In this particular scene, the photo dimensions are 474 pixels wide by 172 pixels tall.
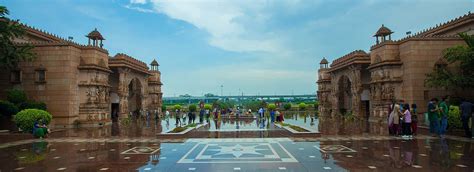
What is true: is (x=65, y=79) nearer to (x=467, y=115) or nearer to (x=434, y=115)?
(x=434, y=115)

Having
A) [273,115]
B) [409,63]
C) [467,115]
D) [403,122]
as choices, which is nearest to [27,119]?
[273,115]

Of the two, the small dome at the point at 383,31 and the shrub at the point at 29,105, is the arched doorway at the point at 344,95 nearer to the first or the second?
the small dome at the point at 383,31

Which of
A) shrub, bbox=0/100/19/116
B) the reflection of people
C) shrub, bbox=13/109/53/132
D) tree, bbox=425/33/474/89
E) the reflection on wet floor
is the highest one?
tree, bbox=425/33/474/89

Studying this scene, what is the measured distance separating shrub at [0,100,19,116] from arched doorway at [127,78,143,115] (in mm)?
17684

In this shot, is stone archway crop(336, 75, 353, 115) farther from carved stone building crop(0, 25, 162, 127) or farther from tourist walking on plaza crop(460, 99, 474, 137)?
carved stone building crop(0, 25, 162, 127)

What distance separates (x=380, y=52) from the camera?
2433 centimetres

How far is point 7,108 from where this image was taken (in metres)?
19.2

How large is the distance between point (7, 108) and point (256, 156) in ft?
55.4

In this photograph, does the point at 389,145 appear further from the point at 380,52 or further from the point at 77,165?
the point at 380,52

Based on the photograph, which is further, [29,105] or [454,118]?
[29,105]

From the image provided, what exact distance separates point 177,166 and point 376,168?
5102 mm

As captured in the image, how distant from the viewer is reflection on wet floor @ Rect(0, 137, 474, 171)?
27.8ft

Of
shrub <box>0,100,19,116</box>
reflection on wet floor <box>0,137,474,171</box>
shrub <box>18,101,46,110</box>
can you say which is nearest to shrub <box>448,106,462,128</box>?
reflection on wet floor <box>0,137,474,171</box>

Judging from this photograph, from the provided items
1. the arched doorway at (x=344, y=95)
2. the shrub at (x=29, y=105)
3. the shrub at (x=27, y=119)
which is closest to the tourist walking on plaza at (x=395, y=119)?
the shrub at (x=27, y=119)
